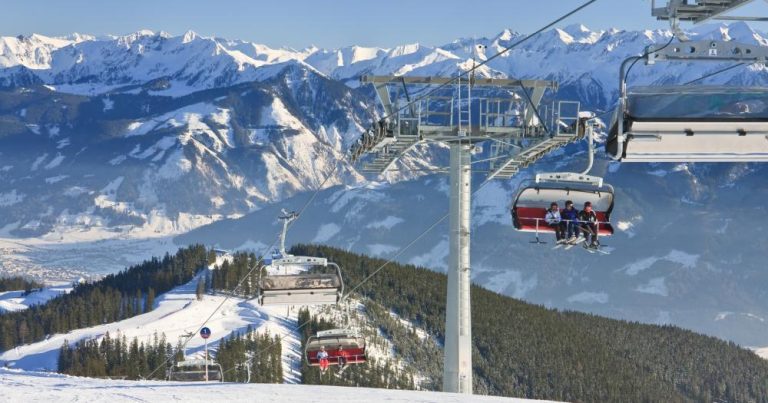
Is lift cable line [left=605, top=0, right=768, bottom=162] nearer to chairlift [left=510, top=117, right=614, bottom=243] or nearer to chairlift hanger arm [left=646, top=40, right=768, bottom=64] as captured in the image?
chairlift hanger arm [left=646, top=40, right=768, bottom=64]

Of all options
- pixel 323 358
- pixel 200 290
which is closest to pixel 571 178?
pixel 323 358

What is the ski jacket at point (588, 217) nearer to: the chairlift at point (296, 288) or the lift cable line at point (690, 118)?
the lift cable line at point (690, 118)

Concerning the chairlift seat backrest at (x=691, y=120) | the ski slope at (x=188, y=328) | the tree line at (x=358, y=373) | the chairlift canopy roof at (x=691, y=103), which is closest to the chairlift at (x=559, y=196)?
the chairlift seat backrest at (x=691, y=120)

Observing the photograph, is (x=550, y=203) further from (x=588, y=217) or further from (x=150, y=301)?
(x=150, y=301)

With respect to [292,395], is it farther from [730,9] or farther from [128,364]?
[128,364]

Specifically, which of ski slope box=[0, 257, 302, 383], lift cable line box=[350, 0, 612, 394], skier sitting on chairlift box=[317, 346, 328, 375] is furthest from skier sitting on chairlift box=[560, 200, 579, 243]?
ski slope box=[0, 257, 302, 383]

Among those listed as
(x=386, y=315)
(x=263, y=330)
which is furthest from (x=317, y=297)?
(x=386, y=315)
